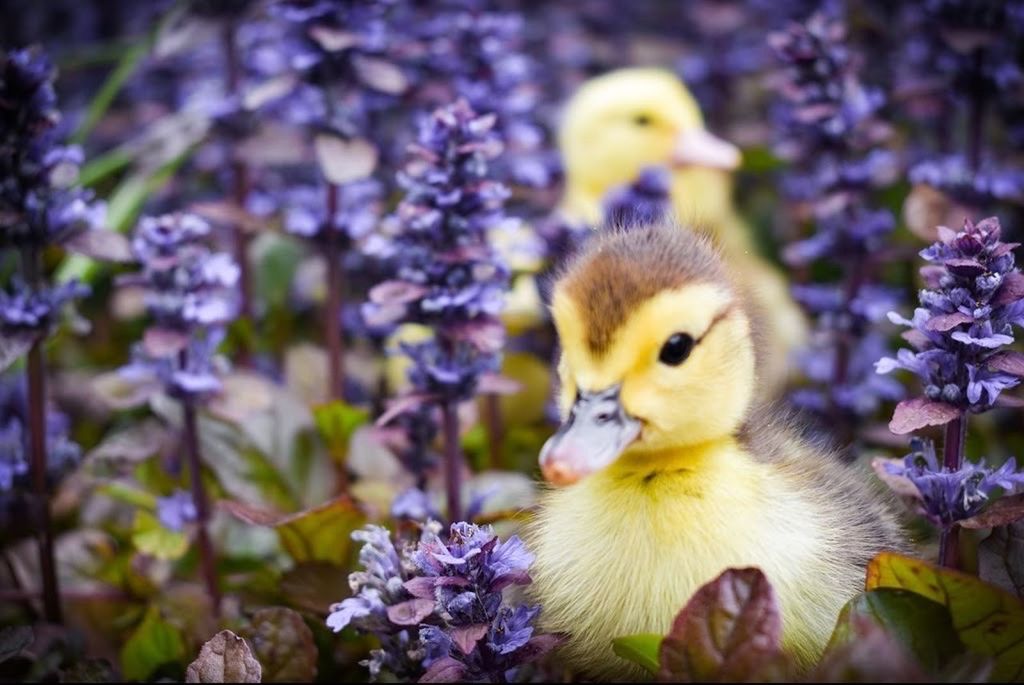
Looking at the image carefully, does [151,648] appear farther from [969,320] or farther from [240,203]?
[969,320]

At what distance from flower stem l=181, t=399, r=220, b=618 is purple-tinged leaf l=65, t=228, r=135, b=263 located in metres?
0.23

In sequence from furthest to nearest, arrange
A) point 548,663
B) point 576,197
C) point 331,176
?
point 576,197 < point 331,176 < point 548,663

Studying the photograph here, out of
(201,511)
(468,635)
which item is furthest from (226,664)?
(201,511)

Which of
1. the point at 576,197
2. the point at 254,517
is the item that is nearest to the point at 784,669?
the point at 254,517

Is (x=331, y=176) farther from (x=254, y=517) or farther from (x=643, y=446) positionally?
(x=643, y=446)

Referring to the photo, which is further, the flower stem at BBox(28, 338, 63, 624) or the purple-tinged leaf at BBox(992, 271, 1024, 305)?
the flower stem at BBox(28, 338, 63, 624)

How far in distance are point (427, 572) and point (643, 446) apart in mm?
267

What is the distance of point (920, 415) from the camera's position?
45.1 inches

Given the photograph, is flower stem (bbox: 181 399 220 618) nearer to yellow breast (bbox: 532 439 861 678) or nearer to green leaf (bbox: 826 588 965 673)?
yellow breast (bbox: 532 439 861 678)

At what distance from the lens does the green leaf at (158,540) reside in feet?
5.02

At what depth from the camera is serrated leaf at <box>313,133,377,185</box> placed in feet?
5.57

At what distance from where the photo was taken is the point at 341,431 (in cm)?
185

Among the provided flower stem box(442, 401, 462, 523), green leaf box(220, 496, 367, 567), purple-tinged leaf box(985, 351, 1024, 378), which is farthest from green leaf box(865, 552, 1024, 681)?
green leaf box(220, 496, 367, 567)

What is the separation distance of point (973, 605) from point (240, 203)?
4.89ft
